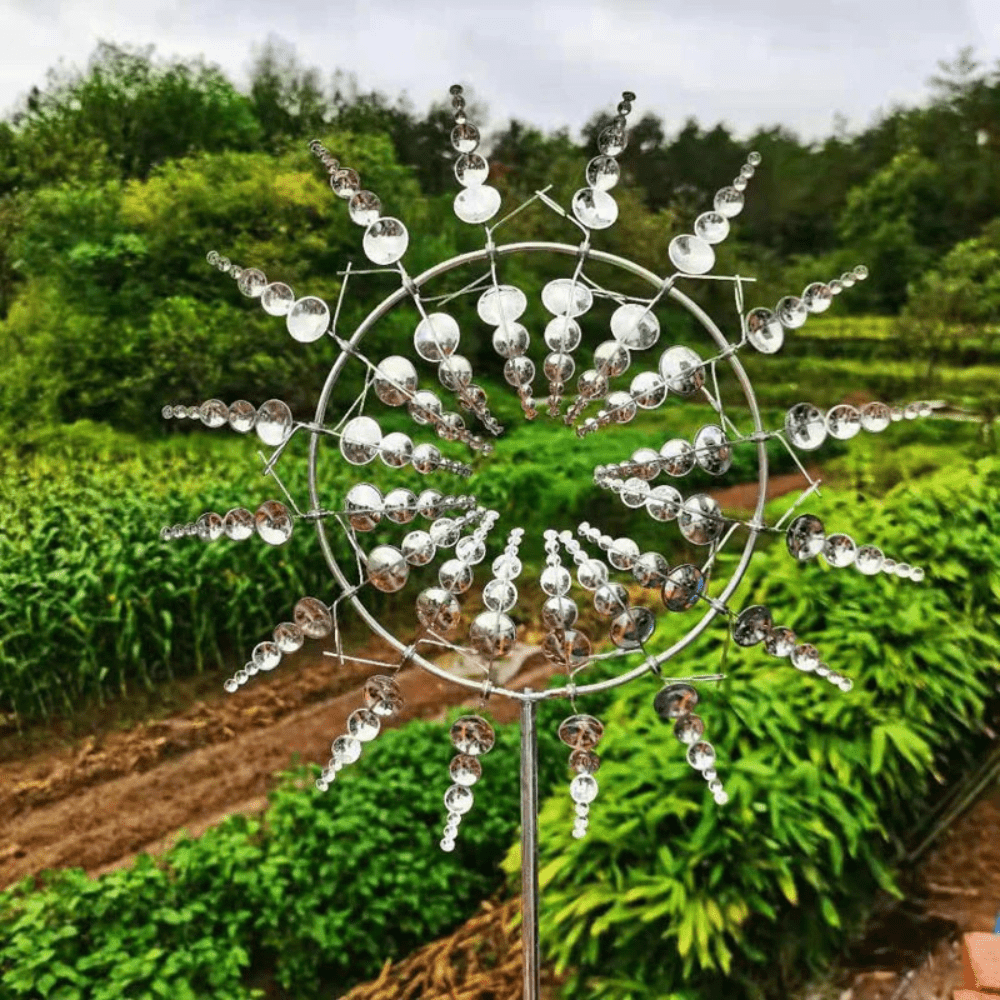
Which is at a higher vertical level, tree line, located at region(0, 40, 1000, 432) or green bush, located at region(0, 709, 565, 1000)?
tree line, located at region(0, 40, 1000, 432)

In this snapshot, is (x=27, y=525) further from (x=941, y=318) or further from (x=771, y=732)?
(x=941, y=318)

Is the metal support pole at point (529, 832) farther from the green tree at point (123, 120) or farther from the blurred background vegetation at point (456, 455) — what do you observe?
the green tree at point (123, 120)

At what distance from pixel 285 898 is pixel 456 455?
2.64 meters

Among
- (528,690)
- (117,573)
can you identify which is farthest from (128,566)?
(528,690)

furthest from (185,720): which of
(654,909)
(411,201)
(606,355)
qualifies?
(606,355)

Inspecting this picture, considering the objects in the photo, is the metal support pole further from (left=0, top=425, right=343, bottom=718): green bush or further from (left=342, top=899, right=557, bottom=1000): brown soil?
(left=0, top=425, right=343, bottom=718): green bush

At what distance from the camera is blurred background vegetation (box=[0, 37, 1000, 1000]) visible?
70.9 inches

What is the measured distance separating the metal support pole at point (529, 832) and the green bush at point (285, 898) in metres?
1.00

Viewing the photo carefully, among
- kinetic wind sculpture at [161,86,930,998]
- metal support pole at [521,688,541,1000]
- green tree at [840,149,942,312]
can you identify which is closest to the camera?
kinetic wind sculpture at [161,86,930,998]

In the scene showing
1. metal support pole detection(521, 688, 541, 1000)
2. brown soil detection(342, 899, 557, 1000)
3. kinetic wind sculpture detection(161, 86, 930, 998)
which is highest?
kinetic wind sculpture detection(161, 86, 930, 998)

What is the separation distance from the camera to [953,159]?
4.64m

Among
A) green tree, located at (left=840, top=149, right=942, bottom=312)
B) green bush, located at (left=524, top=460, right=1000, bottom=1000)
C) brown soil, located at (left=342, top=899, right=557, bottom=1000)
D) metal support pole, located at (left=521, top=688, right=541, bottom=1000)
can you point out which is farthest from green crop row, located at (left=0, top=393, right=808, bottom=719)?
green tree, located at (left=840, top=149, right=942, bottom=312)

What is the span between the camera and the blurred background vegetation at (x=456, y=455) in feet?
5.90

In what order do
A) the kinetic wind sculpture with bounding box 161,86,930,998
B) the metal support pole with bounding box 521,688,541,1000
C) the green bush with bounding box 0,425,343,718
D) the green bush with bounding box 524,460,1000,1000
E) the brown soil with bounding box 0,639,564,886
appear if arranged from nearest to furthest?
the kinetic wind sculpture with bounding box 161,86,930,998 < the metal support pole with bounding box 521,688,541,1000 < the green bush with bounding box 524,460,1000,1000 < the brown soil with bounding box 0,639,564,886 < the green bush with bounding box 0,425,343,718
